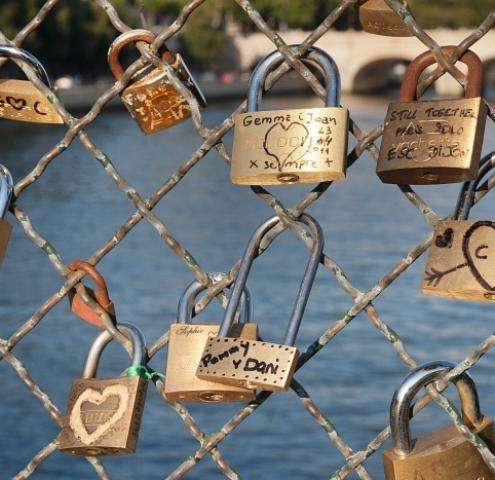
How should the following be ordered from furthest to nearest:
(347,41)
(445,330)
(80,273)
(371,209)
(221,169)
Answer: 1. (347,41)
2. (221,169)
3. (371,209)
4. (445,330)
5. (80,273)

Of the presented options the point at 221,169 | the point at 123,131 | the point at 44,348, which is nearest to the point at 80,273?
the point at 44,348

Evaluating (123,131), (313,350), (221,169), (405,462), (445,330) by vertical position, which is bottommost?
(405,462)

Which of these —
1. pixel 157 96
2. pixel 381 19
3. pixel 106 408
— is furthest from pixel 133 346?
pixel 381 19

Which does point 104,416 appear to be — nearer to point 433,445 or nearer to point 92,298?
point 92,298

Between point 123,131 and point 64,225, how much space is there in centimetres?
1797

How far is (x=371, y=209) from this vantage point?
2278 cm

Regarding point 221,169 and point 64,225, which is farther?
point 221,169

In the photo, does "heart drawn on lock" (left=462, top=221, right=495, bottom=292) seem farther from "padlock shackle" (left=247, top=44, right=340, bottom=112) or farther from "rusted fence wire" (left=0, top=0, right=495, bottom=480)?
"padlock shackle" (left=247, top=44, right=340, bottom=112)

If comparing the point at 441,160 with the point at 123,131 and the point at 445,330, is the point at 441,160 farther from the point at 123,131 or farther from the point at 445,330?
the point at 123,131

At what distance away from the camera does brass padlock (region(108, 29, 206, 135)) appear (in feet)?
6.59

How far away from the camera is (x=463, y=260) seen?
1.78 m

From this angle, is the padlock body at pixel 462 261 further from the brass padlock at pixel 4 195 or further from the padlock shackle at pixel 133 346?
the brass padlock at pixel 4 195

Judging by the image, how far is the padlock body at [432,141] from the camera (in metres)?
1.74

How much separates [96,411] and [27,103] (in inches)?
18.7
